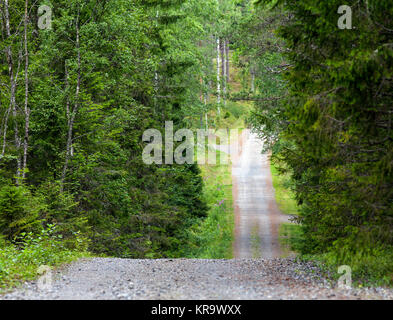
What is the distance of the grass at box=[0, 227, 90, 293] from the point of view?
8.65 meters

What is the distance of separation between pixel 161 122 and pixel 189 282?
13.1m

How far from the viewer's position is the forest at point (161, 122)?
757 cm

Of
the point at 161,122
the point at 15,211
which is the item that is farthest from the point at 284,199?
the point at 15,211

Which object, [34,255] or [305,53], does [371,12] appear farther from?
[34,255]

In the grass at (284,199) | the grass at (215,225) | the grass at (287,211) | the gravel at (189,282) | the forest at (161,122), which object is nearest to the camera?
the gravel at (189,282)

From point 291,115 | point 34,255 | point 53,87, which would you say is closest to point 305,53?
point 291,115

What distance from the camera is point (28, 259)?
10.3 meters

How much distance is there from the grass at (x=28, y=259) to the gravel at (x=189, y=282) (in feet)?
1.13

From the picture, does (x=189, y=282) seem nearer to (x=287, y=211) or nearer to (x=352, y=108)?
(x=352, y=108)

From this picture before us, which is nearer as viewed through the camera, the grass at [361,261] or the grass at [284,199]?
Result: the grass at [361,261]

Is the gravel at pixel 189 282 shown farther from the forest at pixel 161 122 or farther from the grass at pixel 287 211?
the grass at pixel 287 211

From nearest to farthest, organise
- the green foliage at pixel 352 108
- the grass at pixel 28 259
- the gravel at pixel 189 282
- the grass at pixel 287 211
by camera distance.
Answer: the green foliage at pixel 352 108
the gravel at pixel 189 282
the grass at pixel 28 259
the grass at pixel 287 211

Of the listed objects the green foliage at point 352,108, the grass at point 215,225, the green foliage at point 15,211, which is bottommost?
the grass at point 215,225

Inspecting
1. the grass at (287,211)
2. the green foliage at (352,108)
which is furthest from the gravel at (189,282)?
the grass at (287,211)
